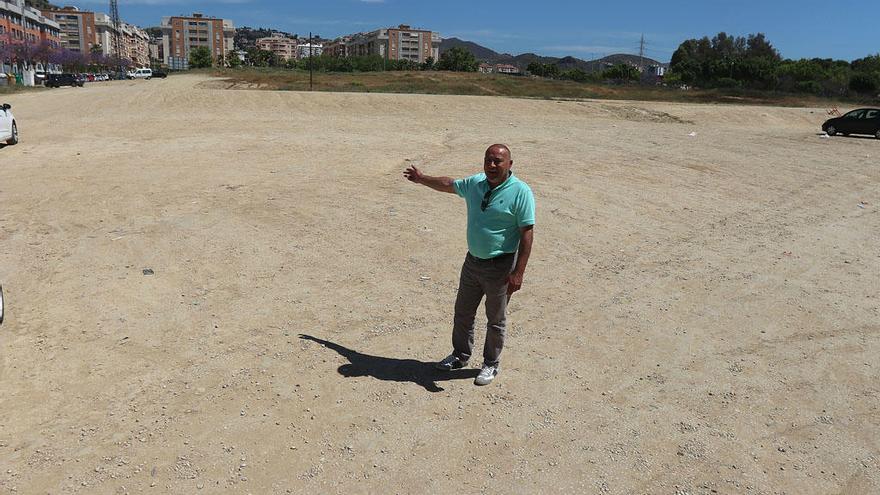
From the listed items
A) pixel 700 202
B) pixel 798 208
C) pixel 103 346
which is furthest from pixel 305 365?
pixel 798 208

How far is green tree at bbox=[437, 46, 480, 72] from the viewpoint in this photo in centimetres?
11446

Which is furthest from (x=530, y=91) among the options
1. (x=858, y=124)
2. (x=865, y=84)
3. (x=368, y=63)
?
(x=368, y=63)

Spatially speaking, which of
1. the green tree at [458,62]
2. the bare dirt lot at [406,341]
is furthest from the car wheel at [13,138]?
the green tree at [458,62]

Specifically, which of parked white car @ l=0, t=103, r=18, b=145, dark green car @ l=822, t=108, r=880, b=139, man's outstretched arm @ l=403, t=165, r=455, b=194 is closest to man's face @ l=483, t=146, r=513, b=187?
man's outstretched arm @ l=403, t=165, r=455, b=194

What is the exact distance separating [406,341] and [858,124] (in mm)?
30830

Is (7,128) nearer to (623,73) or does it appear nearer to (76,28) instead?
(623,73)

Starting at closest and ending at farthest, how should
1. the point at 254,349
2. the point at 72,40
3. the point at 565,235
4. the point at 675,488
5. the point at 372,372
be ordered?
1. the point at 675,488
2. the point at 372,372
3. the point at 254,349
4. the point at 565,235
5. the point at 72,40

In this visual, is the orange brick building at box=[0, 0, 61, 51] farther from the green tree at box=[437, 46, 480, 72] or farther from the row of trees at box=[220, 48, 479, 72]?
the green tree at box=[437, 46, 480, 72]

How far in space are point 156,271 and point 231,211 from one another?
8.98ft

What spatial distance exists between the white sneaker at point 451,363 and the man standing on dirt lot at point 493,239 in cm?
24

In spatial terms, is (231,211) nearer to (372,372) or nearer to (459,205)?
(459,205)

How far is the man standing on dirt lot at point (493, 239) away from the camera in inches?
160

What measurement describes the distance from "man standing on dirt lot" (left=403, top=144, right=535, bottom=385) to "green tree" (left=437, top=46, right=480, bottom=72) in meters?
112

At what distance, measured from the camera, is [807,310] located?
20.8ft
